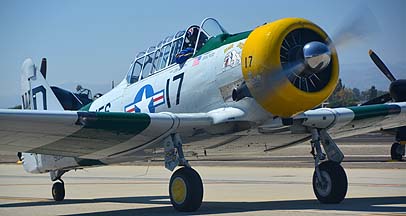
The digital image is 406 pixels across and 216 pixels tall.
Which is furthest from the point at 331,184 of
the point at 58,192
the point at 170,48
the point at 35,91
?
the point at 35,91

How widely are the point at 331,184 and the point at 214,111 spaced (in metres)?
2.26

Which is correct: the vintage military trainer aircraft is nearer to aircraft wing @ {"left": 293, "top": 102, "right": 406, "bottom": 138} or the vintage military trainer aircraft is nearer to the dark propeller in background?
aircraft wing @ {"left": 293, "top": 102, "right": 406, "bottom": 138}

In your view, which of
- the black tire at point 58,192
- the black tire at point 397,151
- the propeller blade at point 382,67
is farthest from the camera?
the propeller blade at point 382,67

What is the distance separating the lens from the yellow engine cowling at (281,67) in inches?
421

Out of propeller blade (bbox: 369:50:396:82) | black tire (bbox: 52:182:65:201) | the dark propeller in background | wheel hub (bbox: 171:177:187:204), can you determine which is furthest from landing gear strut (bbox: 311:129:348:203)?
propeller blade (bbox: 369:50:396:82)

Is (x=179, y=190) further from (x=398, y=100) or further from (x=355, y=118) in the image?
(x=398, y=100)

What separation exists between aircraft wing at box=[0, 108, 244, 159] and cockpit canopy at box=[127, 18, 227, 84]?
1462mm

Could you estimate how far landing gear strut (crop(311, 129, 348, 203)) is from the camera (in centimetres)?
1205

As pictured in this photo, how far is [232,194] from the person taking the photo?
50.7 feet

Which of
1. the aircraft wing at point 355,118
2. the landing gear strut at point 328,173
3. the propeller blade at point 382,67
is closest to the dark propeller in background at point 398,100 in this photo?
A: the propeller blade at point 382,67

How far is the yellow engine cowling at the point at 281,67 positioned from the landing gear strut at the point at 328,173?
4.74 ft

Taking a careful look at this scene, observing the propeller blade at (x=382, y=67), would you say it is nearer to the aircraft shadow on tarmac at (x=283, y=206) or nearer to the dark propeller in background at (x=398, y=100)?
the dark propeller in background at (x=398, y=100)

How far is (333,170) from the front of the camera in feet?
40.1

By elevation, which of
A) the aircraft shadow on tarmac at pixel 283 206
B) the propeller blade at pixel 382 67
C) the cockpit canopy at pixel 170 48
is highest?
the propeller blade at pixel 382 67
